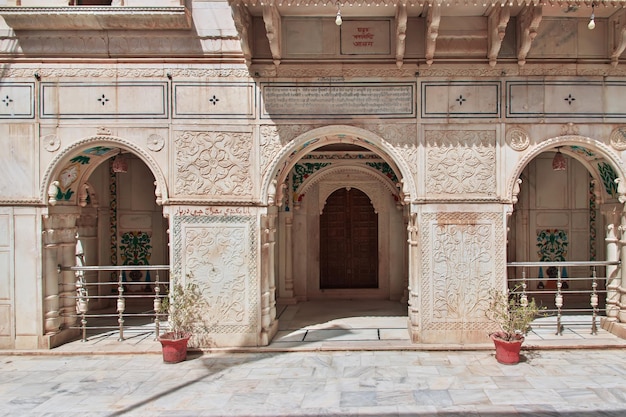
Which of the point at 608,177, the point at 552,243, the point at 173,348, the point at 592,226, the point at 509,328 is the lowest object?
the point at 173,348

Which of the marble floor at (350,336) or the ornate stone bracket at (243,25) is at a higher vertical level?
the ornate stone bracket at (243,25)

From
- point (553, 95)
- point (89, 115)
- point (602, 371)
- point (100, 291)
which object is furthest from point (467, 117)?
point (100, 291)

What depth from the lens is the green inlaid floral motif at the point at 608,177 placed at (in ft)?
18.8

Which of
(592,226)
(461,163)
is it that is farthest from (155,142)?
(592,226)

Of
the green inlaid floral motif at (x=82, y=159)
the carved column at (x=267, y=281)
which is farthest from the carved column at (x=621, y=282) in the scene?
the green inlaid floral motif at (x=82, y=159)

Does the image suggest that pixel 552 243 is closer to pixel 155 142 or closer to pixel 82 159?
pixel 155 142

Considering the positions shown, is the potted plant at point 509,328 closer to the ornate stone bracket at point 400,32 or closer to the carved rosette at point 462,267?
the carved rosette at point 462,267

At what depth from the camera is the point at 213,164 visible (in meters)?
5.50

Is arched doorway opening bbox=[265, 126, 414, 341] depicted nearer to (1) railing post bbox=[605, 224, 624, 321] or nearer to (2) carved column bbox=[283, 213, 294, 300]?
(2) carved column bbox=[283, 213, 294, 300]

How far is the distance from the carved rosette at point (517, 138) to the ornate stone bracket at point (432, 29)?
1.31 meters

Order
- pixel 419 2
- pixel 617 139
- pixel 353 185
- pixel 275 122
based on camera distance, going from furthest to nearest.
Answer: pixel 353 185, pixel 275 122, pixel 617 139, pixel 419 2

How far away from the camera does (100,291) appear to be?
7.72 meters

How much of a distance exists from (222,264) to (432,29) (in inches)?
146

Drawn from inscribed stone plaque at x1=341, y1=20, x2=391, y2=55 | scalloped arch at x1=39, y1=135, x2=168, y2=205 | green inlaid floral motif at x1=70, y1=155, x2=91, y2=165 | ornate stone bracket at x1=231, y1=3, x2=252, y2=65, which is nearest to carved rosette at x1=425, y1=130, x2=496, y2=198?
inscribed stone plaque at x1=341, y1=20, x2=391, y2=55
